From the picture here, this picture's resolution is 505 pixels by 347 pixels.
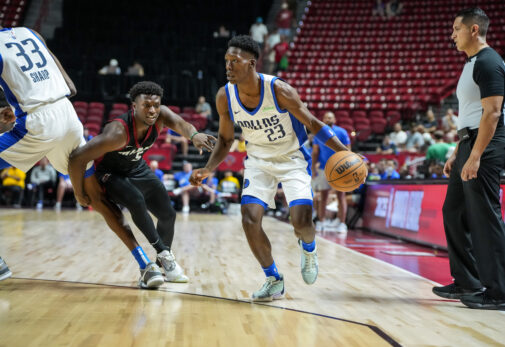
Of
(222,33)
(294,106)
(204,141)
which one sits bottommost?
(204,141)

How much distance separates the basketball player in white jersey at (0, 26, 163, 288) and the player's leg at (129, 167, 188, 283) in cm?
24

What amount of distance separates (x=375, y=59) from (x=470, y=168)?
49.3 ft

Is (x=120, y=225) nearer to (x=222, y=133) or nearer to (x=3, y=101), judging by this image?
(x=222, y=133)

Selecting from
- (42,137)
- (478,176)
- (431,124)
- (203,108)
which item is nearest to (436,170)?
(478,176)

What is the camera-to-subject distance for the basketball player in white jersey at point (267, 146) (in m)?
3.20

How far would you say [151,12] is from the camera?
62.8ft

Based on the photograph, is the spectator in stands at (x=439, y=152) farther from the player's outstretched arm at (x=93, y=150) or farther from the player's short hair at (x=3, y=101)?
the player's short hair at (x=3, y=101)

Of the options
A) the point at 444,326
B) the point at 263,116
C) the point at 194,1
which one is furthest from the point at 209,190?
the point at 194,1

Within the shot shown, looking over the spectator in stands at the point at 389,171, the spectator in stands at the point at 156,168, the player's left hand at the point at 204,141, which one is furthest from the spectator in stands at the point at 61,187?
the player's left hand at the point at 204,141

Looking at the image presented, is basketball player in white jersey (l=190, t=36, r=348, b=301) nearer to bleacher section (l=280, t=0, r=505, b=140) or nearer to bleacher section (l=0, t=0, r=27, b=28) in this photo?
bleacher section (l=280, t=0, r=505, b=140)

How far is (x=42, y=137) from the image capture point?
3.31 meters

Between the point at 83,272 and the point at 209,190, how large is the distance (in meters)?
7.74

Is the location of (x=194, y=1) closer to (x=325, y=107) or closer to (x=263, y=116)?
(x=325, y=107)

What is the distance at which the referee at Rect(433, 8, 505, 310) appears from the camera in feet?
9.88
